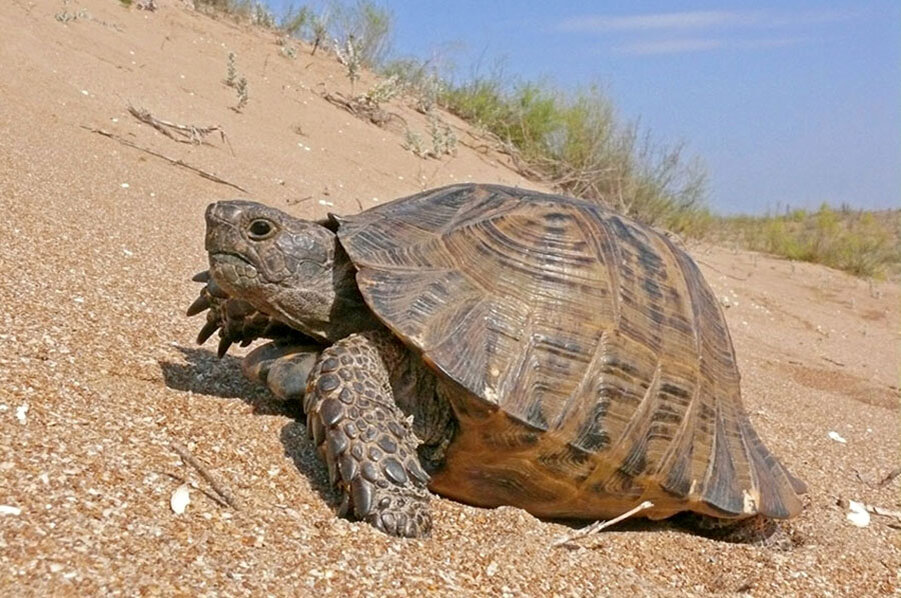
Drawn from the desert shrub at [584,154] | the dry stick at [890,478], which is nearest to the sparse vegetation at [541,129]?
the desert shrub at [584,154]

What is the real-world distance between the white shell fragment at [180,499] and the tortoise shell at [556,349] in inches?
30.4

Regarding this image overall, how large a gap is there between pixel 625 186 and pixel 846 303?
372 cm

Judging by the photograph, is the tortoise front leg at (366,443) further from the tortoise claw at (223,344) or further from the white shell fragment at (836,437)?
the white shell fragment at (836,437)

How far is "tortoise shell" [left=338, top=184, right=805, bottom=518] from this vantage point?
2.72m

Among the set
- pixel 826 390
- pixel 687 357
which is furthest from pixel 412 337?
pixel 826 390

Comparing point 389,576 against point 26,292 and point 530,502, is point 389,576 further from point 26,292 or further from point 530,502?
point 26,292

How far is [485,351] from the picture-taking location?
272 centimetres

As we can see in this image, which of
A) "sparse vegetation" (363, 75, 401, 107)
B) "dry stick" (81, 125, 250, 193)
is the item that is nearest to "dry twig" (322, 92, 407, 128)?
"sparse vegetation" (363, 75, 401, 107)

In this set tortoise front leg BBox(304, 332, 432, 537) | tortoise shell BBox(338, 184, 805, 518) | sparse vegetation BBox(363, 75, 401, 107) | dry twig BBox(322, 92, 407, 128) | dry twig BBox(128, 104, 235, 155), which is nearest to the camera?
tortoise front leg BBox(304, 332, 432, 537)

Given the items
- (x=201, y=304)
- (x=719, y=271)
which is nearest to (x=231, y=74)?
(x=719, y=271)

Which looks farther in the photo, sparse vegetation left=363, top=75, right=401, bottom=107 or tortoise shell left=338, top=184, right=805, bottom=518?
sparse vegetation left=363, top=75, right=401, bottom=107

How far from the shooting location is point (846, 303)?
533 inches

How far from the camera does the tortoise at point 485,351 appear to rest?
263 centimetres

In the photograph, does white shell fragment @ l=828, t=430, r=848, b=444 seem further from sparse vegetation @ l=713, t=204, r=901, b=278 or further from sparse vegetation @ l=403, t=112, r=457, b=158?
sparse vegetation @ l=713, t=204, r=901, b=278
